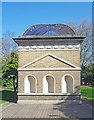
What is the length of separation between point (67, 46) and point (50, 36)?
1.50m

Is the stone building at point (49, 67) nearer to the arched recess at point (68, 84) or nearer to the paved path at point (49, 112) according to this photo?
the arched recess at point (68, 84)

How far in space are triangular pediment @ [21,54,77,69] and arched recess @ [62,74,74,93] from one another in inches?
34.9

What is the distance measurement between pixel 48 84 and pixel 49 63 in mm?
1662

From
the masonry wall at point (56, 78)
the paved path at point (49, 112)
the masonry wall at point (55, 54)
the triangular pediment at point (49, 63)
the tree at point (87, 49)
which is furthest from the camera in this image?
the tree at point (87, 49)

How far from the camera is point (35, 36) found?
1912 cm

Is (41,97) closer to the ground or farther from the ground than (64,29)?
closer to the ground

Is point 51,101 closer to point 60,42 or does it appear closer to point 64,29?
point 60,42

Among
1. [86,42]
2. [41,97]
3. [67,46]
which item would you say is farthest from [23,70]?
[86,42]

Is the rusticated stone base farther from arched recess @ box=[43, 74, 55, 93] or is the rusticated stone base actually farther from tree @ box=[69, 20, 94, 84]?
tree @ box=[69, 20, 94, 84]

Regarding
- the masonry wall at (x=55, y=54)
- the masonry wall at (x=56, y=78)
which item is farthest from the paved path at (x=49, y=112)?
the masonry wall at (x=55, y=54)

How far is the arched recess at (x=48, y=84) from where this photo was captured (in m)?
19.1

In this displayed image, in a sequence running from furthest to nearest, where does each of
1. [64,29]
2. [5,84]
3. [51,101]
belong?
[5,84], [64,29], [51,101]

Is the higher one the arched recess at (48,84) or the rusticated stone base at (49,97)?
the arched recess at (48,84)

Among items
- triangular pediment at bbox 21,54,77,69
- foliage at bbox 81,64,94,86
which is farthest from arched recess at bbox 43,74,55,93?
foliage at bbox 81,64,94,86
